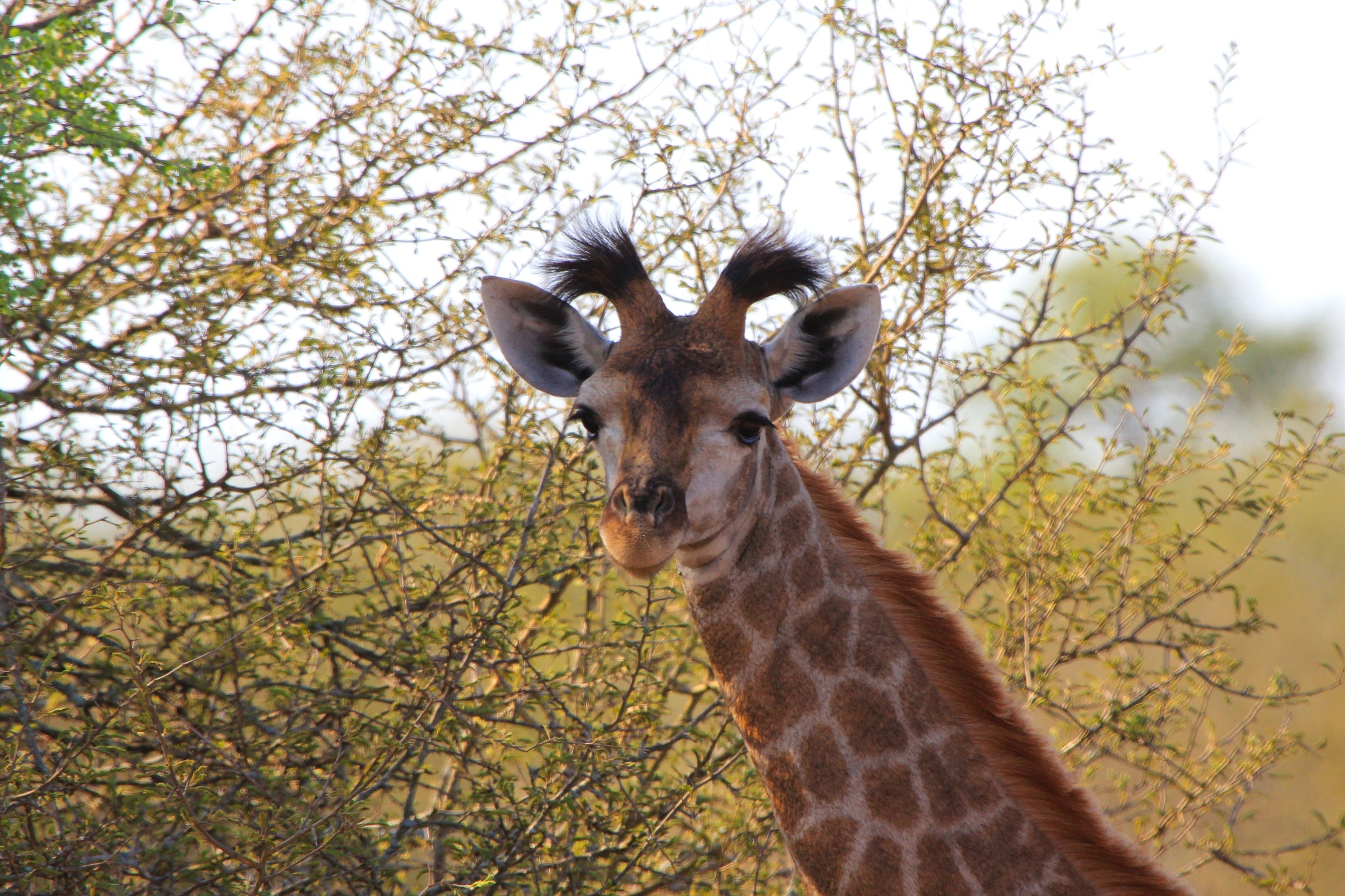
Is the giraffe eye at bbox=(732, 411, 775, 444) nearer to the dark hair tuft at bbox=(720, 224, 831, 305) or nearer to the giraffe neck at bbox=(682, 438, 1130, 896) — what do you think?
the giraffe neck at bbox=(682, 438, 1130, 896)

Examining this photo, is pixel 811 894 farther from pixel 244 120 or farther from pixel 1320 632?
pixel 1320 632

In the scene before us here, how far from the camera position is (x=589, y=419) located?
384cm

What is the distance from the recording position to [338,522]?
502 cm

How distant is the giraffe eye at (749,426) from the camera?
3672mm

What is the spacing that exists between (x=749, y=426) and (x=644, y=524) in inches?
24.1

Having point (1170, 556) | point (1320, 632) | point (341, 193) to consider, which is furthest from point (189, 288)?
point (1320, 632)

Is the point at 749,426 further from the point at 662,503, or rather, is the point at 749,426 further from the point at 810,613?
the point at 810,613

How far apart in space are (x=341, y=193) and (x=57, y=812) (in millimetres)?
2788

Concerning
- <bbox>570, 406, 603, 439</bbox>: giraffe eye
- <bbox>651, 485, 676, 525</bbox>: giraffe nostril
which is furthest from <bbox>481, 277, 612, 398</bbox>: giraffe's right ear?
<bbox>651, 485, 676, 525</bbox>: giraffe nostril

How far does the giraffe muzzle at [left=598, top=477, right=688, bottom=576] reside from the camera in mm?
3295

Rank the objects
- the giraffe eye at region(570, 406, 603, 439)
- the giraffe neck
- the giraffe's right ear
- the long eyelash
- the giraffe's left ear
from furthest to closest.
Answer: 1. the giraffe's right ear
2. the giraffe's left ear
3. the giraffe eye at region(570, 406, 603, 439)
4. the long eyelash
5. the giraffe neck

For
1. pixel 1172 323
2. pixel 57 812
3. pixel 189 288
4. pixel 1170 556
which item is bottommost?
pixel 1170 556

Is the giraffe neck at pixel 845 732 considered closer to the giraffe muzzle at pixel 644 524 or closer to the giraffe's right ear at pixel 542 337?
the giraffe muzzle at pixel 644 524

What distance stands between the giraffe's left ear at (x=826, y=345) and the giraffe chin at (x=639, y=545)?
96 cm
